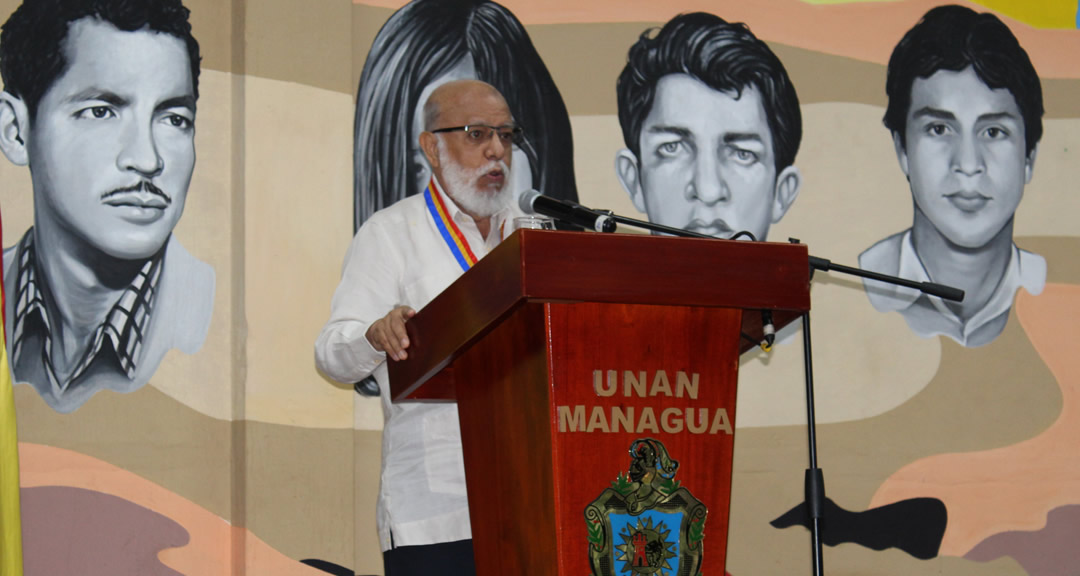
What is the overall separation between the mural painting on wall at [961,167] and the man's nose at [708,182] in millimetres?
598

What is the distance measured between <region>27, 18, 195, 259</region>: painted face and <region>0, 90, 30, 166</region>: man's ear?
26mm

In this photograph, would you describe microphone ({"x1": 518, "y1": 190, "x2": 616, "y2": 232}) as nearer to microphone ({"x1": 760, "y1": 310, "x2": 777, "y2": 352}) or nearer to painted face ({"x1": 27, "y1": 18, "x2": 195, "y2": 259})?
microphone ({"x1": 760, "y1": 310, "x2": 777, "y2": 352})

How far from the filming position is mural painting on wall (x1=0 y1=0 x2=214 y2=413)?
142 inches

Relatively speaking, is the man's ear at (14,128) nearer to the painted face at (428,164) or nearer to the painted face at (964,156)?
the painted face at (428,164)

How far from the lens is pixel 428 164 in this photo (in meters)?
4.00

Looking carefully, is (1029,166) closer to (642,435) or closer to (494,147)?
(494,147)

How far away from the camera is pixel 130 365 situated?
366 centimetres

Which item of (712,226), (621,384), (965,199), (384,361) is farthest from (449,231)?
(965,199)

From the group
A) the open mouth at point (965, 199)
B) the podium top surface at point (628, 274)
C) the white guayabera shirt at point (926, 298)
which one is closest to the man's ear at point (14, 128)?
the podium top surface at point (628, 274)

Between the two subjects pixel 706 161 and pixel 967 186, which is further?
pixel 967 186

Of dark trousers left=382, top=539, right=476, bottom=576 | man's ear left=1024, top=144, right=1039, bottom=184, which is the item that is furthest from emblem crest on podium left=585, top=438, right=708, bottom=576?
man's ear left=1024, top=144, right=1039, bottom=184

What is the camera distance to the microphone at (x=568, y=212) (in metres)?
2.08

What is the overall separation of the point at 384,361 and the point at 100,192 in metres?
1.47

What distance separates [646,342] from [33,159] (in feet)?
8.57
